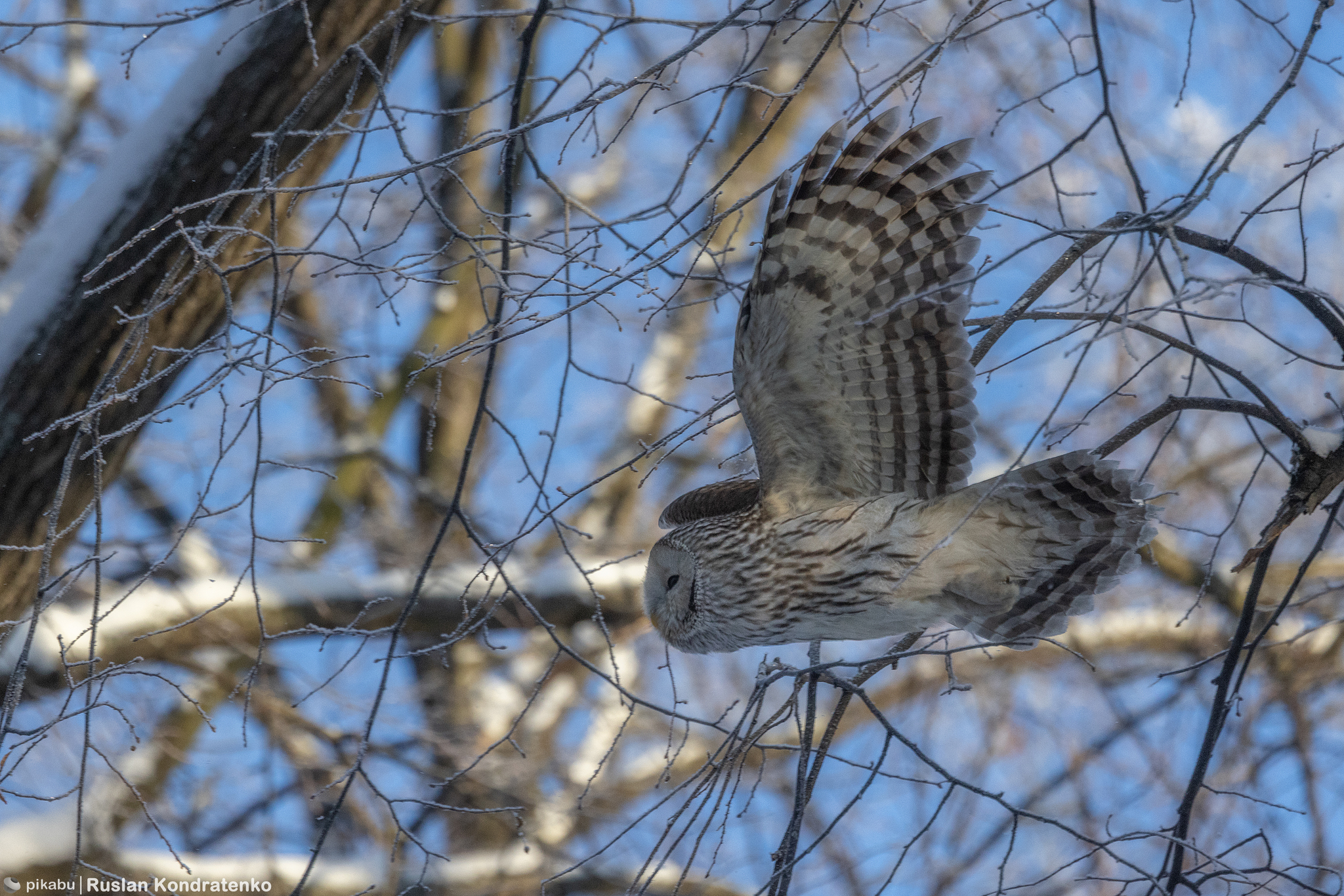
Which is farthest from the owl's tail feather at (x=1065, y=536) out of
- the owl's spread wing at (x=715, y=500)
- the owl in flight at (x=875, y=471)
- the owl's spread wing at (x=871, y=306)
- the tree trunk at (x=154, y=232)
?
the tree trunk at (x=154, y=232)

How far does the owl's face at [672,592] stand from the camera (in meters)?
3.04

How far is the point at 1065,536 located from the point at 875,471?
1.68ft

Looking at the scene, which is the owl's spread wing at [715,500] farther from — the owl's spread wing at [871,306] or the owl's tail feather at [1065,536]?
the owl's tail feather at [1065,536]

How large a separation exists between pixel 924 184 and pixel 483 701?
546cm

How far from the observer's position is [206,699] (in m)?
5.92

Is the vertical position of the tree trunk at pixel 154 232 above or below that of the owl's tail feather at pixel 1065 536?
above

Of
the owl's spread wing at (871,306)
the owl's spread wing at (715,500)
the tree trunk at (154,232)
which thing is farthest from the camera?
the tree trunk at (154,232)

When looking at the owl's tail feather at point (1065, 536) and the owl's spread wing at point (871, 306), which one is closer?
the owl's spread wing at point (871, 306)

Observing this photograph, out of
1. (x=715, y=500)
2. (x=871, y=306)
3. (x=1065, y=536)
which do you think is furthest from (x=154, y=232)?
(x=1065, y=536)

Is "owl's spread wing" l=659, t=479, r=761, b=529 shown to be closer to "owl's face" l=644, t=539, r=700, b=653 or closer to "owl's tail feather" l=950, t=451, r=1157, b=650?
"owl's face" l=644, t=539, r=700, b=653

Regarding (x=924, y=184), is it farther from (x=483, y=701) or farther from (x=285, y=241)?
(x=483, y=701)

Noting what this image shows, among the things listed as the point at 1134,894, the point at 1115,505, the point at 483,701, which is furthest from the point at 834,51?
the point at 1134,894

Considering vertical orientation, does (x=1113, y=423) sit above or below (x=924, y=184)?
above

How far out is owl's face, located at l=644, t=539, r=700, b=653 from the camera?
9.98 feet
